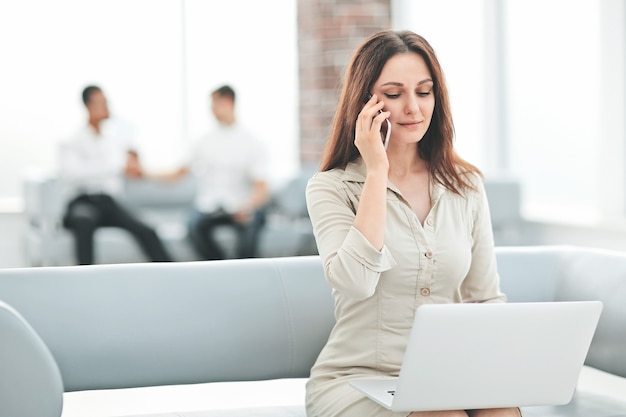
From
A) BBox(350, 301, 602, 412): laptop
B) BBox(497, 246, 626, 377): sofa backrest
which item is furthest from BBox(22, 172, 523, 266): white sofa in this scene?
BBox(350, 301, 602, 412): laptop

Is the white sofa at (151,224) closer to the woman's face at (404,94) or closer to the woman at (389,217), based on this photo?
the woman at (389,217)

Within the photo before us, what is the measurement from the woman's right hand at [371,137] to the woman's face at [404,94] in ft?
0.16

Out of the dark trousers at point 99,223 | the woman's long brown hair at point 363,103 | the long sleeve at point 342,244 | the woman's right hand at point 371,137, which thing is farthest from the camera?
the dark trousers at point 99,223

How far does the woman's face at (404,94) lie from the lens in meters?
2.43

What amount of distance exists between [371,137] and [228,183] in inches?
173

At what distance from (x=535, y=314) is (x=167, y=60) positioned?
23.0 feet

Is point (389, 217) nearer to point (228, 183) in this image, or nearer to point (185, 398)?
point (185, 398)

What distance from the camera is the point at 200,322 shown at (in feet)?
8.63

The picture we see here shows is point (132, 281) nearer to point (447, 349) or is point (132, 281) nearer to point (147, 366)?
point (147, 366)

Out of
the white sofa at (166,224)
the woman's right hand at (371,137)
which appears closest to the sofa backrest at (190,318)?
the woman's right hand at (371,137)

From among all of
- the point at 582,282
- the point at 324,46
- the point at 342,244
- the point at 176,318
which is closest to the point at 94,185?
the point at 324,46

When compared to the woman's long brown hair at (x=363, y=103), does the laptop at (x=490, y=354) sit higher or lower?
lower

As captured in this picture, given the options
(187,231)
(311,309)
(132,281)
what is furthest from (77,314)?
(187,231)

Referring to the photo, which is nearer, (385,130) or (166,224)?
(385,130)
